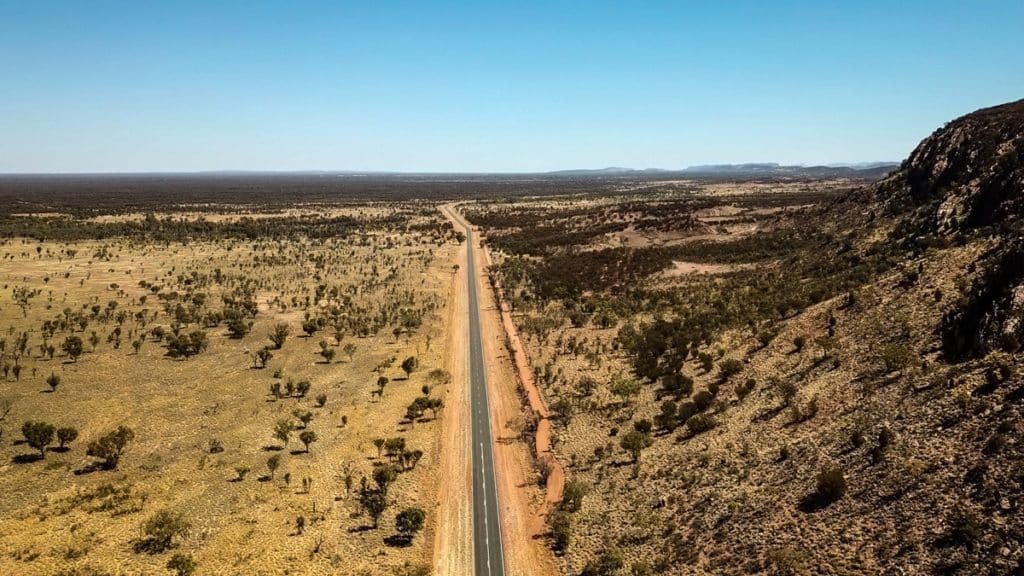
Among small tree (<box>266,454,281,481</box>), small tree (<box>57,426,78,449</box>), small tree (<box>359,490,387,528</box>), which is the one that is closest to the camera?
small tree (<box>359,490,387,528</box>)

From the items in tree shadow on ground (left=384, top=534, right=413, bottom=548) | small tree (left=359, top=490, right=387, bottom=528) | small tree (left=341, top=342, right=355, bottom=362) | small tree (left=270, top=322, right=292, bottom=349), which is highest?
small tree (left=270, top=322, right=292, bottom=349)

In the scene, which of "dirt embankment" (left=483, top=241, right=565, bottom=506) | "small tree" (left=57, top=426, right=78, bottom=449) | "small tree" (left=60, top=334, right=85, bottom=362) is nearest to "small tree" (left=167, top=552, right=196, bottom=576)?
"dirt embankment" (left=483, top=241, right=565, bottom=506)

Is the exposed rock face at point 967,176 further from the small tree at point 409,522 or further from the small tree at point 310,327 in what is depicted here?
the small tree at point 310,327

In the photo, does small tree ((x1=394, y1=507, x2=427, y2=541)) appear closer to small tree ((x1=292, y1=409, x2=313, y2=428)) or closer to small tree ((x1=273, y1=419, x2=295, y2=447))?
small tree ((x1=273, y1=419, x2=295, y2=447))

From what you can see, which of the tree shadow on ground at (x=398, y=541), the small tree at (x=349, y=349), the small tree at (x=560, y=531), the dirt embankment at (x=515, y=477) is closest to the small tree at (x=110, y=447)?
the tree shadow on ground at (x=398, y=541)

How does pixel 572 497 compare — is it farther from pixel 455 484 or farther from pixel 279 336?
pixel 279 336

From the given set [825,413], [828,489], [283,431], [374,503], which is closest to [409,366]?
[283,431]

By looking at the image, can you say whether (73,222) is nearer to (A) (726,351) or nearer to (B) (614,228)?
(B) (614,228)
